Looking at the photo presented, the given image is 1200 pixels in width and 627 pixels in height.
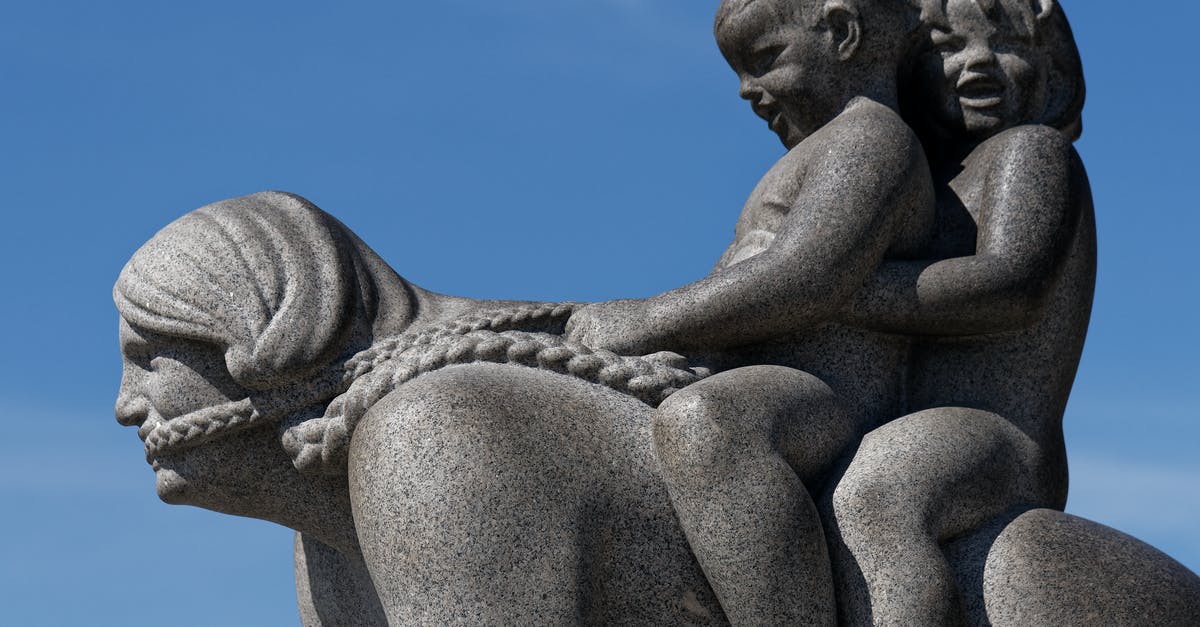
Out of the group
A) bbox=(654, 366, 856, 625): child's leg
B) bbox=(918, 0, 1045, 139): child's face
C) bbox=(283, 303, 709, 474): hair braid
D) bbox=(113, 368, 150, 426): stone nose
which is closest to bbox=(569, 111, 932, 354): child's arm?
bbox=(283, 303, 709, 474): hair braid

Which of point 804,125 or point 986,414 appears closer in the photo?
point 986,414

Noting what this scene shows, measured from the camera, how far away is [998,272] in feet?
21.3

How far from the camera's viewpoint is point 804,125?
24.0 ft

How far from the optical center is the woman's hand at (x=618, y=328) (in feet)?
21.4

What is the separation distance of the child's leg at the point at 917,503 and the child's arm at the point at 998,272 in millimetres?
374

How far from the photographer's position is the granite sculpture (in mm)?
5973

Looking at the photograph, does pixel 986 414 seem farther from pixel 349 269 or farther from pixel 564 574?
pixel 349 269

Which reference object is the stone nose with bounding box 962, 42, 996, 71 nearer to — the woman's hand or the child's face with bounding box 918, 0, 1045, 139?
the child's face with bounding box 918, 0, 1045, 139

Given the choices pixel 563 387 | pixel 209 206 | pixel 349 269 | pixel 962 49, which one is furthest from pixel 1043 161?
pixel 209 206

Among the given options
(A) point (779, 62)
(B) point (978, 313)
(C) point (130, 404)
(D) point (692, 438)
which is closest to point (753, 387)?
(D) point (692, 438)

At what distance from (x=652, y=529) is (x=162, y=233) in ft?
7.10

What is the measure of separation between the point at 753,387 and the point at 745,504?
0.44 metres

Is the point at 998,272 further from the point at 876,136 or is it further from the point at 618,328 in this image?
the point at 618,328

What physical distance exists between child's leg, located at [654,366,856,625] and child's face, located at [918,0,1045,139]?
176cm
